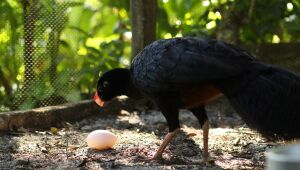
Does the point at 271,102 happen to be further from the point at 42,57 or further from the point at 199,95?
the point at 42,57

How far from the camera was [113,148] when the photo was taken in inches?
190

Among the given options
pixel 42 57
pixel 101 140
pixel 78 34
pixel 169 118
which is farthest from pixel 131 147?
pixel 78 34

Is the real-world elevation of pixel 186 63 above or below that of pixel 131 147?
above

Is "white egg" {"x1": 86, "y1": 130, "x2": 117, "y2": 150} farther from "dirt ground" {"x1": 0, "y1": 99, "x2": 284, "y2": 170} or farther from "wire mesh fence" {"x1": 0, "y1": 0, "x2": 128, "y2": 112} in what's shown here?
"wire mesh fence" {"x1": 0, "y1": 0, "x2": 128, "y2": 112}

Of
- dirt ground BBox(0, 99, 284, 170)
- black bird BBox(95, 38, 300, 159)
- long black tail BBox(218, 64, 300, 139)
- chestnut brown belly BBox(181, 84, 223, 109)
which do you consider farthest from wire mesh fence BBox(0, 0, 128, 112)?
long black tail BBox(218, 64, 300, 139)

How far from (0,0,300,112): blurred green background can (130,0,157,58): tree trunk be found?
0.53m

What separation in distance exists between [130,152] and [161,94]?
1.84 feet

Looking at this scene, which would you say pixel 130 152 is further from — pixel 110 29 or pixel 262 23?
pixel 110 29

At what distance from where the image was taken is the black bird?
151 inches

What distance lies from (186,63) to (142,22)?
277 cm

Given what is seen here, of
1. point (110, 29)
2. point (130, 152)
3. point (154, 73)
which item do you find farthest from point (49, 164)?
point (110, 29)

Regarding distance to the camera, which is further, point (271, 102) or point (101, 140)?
point (101, 140)

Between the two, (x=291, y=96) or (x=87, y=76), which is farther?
(x=87, y=76)

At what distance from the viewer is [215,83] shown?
411cm
